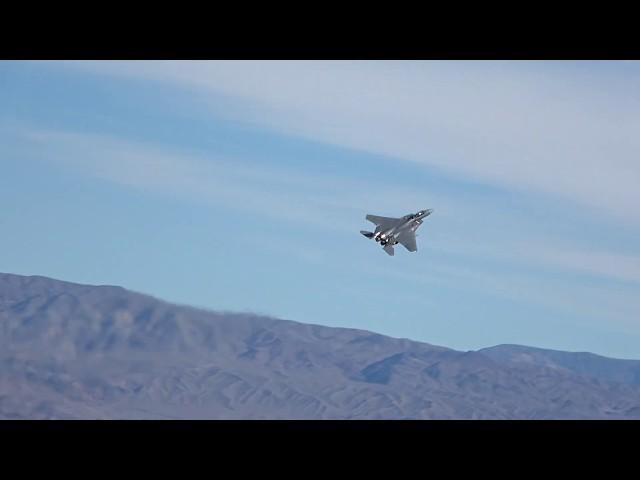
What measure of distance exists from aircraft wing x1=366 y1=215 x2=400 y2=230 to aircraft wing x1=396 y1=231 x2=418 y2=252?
2523mm

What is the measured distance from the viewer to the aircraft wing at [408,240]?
92188 millimetres

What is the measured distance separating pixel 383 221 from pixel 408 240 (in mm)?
4139

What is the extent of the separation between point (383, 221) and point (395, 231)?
146 centimetres

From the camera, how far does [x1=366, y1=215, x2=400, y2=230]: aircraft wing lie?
88812mm

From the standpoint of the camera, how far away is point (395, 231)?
89438mm

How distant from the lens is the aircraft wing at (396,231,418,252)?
92.2 meters

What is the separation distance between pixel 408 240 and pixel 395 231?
422 cm

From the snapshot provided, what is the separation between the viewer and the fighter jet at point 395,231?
8694 centimetres

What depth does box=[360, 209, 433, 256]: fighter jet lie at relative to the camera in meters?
86.9

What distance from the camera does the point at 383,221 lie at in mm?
90250

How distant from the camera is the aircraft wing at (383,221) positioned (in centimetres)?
8881
